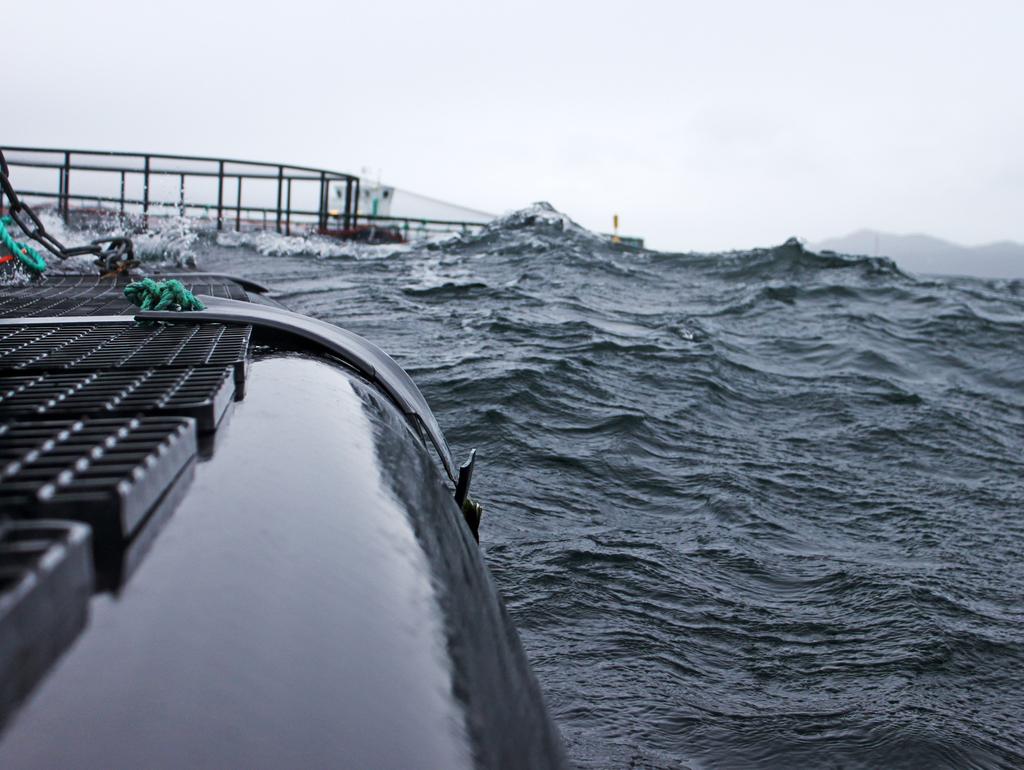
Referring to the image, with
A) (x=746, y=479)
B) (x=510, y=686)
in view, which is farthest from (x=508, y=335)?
(x=510, y=686)

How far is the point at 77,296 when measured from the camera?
4363 mm

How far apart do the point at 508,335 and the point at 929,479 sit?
4354 millimetres

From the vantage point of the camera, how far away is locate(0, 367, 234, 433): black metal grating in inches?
53.9

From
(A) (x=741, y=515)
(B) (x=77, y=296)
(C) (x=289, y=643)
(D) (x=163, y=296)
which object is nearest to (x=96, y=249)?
(B) (x=77, y=296)

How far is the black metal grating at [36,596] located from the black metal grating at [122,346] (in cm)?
105

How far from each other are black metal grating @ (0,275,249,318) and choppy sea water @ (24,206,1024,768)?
162cm

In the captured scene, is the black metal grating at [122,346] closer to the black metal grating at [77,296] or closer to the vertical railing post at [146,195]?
the black metal grating at [77,296]

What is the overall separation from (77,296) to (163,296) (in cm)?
173

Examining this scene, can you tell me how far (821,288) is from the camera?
15.0m

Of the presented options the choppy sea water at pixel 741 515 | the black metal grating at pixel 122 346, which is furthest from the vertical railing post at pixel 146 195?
the black metal grating at pixel 122 346

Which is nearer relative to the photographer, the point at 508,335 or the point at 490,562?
the point at 490,562

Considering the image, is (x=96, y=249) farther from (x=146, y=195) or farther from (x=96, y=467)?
(x=146, y=195)

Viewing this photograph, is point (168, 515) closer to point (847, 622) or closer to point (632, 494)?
point (847, 622)

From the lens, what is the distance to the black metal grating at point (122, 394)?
1.37m
